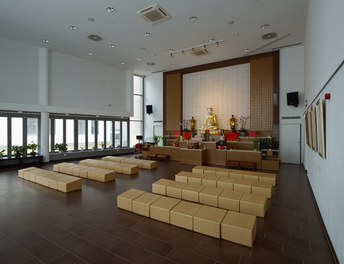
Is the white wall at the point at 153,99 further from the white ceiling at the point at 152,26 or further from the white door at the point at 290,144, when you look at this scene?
the white door at the point at 290,144

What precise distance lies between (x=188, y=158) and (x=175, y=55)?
570 centimetres

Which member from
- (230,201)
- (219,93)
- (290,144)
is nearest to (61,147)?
(219,93)

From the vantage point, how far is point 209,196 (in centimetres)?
414

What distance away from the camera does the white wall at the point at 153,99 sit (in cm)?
1424

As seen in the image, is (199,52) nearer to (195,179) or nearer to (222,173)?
(222,173)

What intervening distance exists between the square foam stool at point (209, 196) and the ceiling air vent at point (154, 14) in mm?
5871

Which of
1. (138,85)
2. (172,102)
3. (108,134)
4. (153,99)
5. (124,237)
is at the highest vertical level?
(138,85)

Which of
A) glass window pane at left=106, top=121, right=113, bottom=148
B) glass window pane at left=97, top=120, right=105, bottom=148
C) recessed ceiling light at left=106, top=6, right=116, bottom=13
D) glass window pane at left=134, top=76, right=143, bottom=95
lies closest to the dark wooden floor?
recessed ceiling light at left=106, top=6, right=116, bottom=13

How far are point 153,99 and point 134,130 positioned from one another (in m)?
2.81

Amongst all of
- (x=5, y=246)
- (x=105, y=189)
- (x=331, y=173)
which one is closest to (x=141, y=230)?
(x=5, y=246)

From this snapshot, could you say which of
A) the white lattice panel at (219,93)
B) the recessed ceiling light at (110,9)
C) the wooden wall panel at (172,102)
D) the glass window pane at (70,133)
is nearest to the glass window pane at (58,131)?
the glass window pane at (70,133)

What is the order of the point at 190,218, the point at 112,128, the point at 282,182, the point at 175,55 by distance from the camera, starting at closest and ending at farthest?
the point at 190,218 < the point at 282,182 < the point at 175,55 < the point at 112,128

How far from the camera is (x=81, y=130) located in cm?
1173

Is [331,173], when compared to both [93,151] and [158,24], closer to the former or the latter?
[158,24]
